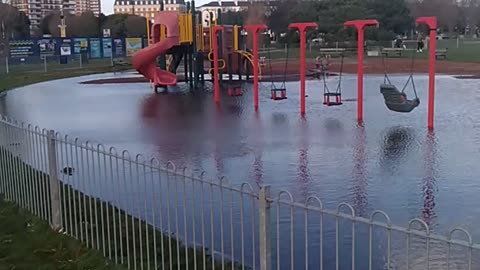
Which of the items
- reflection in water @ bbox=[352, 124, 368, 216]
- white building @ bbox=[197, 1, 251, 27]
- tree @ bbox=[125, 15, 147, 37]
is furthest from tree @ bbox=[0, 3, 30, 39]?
reflection in water @ bbox=[352, 124, 368, 216]

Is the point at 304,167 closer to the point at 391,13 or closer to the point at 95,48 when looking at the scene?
the point at 95,48

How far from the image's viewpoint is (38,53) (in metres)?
54.8

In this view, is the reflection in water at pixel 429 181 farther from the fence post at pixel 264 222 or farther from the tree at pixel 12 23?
the tree at pixel 12 23

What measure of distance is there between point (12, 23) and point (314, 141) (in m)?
57.5

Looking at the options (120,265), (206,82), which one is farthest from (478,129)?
(206,82)

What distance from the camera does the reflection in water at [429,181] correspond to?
28.3ft

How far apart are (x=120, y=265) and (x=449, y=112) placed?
581 inches

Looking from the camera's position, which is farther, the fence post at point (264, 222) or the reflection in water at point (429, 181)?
the reflection in water at point (429, 181)

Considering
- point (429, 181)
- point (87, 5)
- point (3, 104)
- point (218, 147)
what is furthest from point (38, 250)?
point (87, 5)

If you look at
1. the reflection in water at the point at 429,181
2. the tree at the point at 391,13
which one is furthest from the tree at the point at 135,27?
the reflection in water at the point at 429,181

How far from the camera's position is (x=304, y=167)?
1186 cm

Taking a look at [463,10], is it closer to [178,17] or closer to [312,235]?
[178,17]

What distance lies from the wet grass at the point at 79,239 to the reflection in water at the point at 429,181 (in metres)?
3.09

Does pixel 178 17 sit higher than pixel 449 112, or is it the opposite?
pixel 178 17
